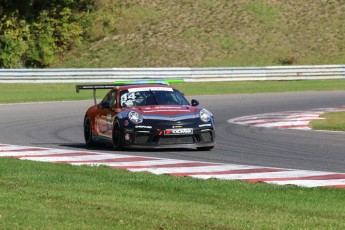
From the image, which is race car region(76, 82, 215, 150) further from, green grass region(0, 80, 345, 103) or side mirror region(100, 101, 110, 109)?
green grass region(0, 80, 345, 103)

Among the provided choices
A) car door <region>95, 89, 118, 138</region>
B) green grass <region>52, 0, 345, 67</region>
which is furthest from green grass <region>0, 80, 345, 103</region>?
car door <region>95, 89, 118, 138</region>

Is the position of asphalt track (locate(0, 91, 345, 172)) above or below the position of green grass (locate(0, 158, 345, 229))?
below

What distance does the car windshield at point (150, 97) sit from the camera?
739 inches

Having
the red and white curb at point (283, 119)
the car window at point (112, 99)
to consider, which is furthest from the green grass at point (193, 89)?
the car window at point (112, 99)

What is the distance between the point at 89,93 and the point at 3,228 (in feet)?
101

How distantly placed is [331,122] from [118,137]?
7.86 meters

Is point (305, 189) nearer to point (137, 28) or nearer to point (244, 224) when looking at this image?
point (244, 224)

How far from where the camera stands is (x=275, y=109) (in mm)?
29922

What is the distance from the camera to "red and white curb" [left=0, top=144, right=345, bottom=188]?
1279 centimetres

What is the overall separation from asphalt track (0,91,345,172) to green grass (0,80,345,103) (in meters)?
3.24

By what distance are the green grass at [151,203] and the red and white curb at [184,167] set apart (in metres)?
0.69

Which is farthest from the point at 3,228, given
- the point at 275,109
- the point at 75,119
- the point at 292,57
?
the point at 292,57

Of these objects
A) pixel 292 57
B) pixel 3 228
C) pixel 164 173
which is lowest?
pixel 292 57

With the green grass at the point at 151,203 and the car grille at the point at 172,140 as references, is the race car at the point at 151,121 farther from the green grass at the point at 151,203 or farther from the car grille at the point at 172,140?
the green grass at the point at 151,203
